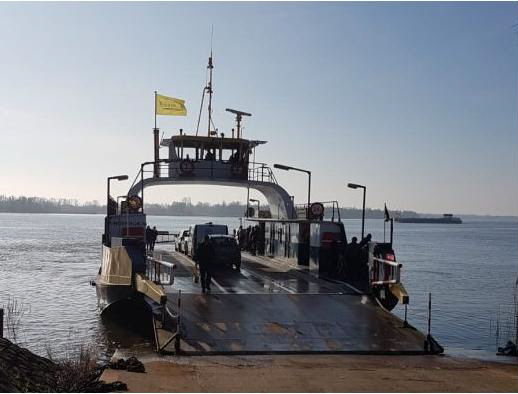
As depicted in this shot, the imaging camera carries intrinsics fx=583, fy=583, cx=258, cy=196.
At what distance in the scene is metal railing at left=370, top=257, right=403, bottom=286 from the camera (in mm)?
13844

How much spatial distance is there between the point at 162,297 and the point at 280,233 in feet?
44.5

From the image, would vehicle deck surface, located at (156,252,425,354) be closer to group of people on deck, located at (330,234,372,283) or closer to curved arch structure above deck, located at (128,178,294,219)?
group of people on deck, located at (330,234,372,283)

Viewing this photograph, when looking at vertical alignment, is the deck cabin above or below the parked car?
above

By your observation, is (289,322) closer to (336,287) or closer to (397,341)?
(397,341)

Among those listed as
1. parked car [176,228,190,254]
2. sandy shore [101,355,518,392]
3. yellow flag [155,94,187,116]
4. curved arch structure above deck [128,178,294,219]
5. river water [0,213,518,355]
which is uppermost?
yellow flag [155,94,187,116]

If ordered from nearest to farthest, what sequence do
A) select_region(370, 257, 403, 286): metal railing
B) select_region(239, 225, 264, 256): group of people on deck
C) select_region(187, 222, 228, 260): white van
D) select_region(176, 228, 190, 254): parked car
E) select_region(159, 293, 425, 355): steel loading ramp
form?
select_region(159, 293, 425, 355): steel loading ramp < select_region(370, 257, 403, 286): metal railing < select_region(187, 222, 228, 260): white van < select_region(239, 225, 264, 256): group of people on deck < select_region(176, 228, 190, 254): parked car

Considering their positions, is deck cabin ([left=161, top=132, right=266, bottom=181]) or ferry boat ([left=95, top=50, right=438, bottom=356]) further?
deck cabin ([left=161, top=132, right=266, bottom=181])

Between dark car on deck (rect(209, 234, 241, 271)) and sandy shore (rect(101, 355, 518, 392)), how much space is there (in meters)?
9.99

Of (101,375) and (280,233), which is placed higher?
(280,233)

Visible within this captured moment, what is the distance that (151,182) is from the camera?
24.3 m

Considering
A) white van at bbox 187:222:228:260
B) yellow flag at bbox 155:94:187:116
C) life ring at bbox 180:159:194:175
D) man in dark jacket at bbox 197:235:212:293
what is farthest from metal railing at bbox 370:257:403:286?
yellow flag at bbox 155:94:187:116

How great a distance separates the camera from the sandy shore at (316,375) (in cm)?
834

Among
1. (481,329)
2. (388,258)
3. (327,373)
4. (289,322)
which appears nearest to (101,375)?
(327,373)

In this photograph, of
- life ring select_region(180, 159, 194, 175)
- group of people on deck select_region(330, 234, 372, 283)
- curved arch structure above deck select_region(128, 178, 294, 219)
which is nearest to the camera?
group of people on deck select_region(330, 234, 372, 283)
